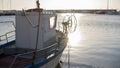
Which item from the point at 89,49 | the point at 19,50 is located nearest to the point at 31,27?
the point at 19,50

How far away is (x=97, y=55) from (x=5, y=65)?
13.8 m

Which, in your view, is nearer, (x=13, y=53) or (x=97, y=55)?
(x=13, y=53)

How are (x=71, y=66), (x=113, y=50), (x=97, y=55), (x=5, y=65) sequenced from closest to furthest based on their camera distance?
(x=5, y=65) → (x=71, y=66) → (x=97, y=55) → (x=113, y=50)

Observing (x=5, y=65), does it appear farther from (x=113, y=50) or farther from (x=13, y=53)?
(x=113, y=50)

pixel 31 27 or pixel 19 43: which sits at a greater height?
pixel 31 27

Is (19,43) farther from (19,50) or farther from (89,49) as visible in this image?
(89,49)

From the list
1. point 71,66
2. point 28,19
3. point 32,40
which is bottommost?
point 71,66

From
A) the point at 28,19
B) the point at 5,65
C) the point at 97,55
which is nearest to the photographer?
the point at 5,65

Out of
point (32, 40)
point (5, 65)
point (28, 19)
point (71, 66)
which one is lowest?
point (71, 66)

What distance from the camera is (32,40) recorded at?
14633 millimetres

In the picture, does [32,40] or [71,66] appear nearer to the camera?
[32,40]

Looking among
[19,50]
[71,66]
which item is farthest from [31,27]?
[71,66]

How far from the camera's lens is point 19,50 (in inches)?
575

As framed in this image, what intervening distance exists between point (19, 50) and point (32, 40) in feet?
2.99
